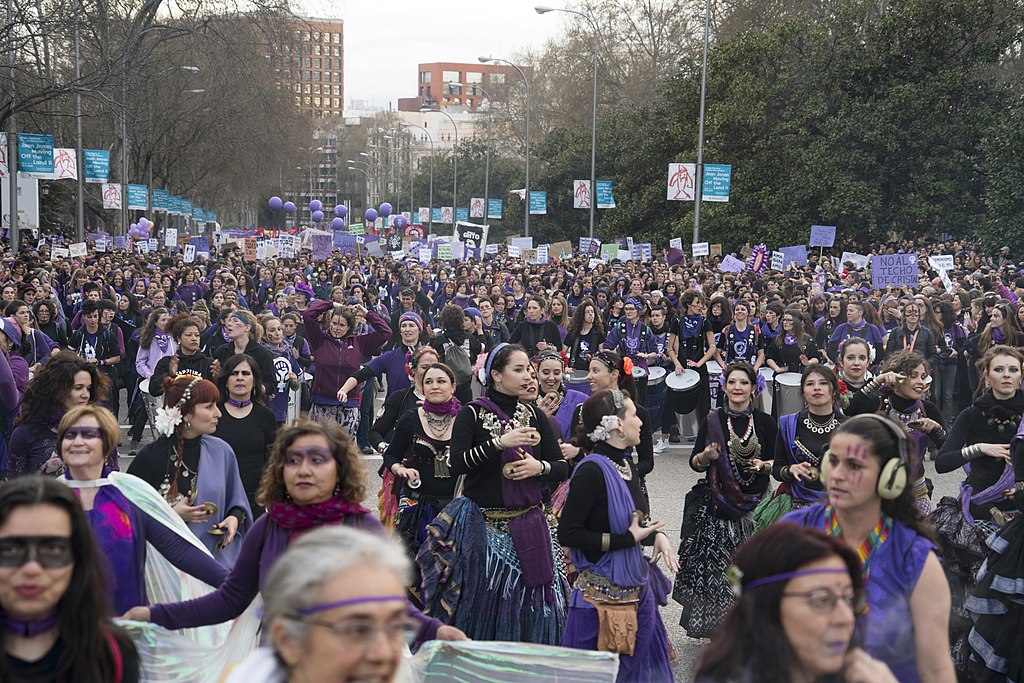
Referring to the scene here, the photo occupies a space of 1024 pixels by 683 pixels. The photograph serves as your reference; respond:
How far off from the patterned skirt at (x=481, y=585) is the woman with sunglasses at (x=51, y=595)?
2911mm

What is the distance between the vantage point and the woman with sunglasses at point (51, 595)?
9.78ft

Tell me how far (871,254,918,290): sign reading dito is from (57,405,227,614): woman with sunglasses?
49.0 ft

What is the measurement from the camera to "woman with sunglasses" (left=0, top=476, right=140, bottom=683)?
298 cm

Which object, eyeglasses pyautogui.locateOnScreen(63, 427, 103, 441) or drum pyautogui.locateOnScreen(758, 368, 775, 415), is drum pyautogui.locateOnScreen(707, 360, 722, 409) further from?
eyeglasses pyautogui.locateOnScreen(63, 427, 103, 441)

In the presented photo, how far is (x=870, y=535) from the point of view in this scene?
147 inches

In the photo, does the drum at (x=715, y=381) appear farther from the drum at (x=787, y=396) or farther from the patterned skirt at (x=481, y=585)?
the patterned skirt at (x=481, y=585)

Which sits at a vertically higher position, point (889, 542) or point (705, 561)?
point (889, 542)

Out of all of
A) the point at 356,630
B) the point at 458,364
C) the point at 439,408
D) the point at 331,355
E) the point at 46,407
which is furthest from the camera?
the point at 331,355

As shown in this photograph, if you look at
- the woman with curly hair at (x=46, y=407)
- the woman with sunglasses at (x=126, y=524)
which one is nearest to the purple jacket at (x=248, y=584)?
the woman with sunglasses at (x=126, y=524)

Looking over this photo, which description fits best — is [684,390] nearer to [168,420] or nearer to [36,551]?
[168,420]

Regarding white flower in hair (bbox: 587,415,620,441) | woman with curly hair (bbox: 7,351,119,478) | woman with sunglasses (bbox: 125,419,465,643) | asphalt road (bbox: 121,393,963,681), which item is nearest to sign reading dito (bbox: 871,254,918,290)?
asphalt road (bbox: 121,393,963,681)

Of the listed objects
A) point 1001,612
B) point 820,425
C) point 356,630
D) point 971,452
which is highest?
point 356,630

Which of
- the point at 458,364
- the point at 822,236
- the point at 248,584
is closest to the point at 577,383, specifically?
the point at 458,364

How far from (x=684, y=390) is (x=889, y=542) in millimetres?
10352
